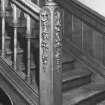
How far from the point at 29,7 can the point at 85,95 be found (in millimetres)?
1103

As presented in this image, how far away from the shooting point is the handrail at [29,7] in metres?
1.96

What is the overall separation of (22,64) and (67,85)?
55 cm

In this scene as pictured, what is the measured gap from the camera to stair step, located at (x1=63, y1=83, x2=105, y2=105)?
7.60 feet

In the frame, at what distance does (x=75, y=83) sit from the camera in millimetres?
2730

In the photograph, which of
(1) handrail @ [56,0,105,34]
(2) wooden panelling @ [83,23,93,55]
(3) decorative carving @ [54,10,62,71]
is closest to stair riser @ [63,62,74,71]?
(2) wooden panelling @ [83,23,93,55]

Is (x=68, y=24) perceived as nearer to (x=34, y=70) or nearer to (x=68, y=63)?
(x=68, y=63)

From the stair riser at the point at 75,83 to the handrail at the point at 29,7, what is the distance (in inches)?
Result: 35.6

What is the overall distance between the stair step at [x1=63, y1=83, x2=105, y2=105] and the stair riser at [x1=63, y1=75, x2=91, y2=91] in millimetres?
53

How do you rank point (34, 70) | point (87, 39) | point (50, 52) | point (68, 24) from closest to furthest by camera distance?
1. point (50, 52)
2. point (34, 70)
3. point (87, 39)
4. point (68, 24)

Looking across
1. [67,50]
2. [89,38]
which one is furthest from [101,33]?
[67,50]

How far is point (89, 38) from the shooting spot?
3488 mm

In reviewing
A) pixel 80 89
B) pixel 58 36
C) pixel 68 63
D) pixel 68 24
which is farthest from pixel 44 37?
pixel 68 24

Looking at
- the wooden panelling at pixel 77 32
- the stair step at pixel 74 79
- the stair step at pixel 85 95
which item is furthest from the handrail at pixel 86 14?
the stair step at pixel 85 95

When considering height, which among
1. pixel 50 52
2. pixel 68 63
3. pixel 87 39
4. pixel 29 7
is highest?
pixel 29 7
